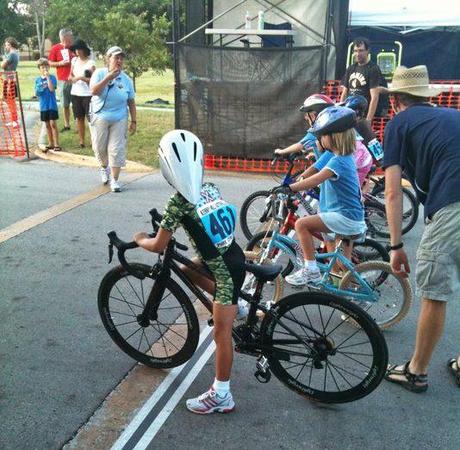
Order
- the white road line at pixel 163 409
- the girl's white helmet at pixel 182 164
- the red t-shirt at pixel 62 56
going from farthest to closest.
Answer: the red t-shirt at pixel 62 56
the white road line at pixel 163 409
the girl's white helmet at pixel 182 164

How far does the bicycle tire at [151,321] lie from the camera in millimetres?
3351

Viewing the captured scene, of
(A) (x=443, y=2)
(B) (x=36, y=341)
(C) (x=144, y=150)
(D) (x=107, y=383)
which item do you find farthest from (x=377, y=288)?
(A) (x=443, y=2)

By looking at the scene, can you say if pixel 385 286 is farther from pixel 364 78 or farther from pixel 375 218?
pixel 364 78

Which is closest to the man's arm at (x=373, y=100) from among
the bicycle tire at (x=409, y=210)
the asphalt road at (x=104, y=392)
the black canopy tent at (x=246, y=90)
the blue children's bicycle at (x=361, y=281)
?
the black canopy tent at (x=246, y=90)

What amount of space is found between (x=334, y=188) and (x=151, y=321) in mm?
1715

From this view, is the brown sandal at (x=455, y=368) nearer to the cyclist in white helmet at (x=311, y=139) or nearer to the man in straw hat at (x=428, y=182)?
the man in straw hat at (x=428, y=182)

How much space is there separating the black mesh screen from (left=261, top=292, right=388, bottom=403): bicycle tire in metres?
6.33

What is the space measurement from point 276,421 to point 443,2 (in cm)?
1121

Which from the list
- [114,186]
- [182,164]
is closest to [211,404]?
[182,164]

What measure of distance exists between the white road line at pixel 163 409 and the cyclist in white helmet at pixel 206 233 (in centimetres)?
15

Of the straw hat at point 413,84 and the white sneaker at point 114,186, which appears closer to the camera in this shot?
the straw hat at point 413,84

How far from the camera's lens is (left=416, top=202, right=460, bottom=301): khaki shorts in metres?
3.07

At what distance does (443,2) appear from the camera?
453 inches

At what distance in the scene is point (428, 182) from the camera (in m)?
3.18
